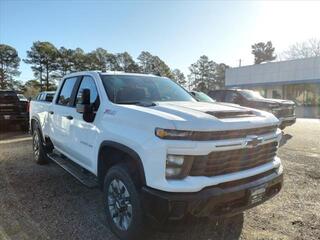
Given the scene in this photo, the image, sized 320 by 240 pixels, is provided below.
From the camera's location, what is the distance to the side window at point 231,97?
A: 44.2 feet

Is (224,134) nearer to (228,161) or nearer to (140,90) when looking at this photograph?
(228,161)

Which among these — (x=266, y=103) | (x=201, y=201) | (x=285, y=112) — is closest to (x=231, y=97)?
(x=266, y=103)

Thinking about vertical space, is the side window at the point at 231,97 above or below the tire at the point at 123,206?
above

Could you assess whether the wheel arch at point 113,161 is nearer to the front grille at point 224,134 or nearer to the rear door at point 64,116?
the front grille at point 224,134

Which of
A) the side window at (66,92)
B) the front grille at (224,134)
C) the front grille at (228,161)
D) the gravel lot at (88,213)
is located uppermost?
the side window at (66,92)

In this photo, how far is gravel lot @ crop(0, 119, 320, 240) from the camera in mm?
3814

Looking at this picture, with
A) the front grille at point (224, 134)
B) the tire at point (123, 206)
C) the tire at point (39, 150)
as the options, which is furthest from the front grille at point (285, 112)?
the tire at point (123, 206)

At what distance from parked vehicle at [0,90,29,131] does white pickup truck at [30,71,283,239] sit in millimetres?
10302

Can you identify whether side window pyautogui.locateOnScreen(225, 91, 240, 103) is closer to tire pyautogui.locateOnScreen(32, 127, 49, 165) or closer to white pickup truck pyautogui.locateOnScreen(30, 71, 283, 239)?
Answer: tire pyautogui.locateOnScreen(32, 127, 49, 165)

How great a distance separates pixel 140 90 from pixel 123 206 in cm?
179

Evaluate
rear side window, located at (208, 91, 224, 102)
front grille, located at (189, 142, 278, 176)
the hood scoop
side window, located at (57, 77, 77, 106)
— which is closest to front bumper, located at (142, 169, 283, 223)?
front grille, located at (189, 142, 278, 176)

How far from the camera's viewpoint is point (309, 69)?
106ft

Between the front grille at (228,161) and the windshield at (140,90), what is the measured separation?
1547 mm

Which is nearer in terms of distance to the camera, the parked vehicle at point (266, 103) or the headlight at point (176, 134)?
the headlight at point (176, 134)
